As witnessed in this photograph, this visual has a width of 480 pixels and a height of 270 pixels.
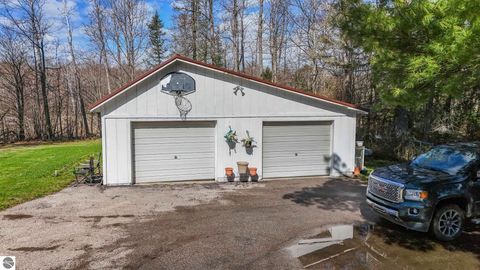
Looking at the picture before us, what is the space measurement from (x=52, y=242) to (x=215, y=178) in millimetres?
5594

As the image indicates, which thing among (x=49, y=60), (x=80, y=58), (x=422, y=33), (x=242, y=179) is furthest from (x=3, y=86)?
(x=422, y=33)

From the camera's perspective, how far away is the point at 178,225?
635cm

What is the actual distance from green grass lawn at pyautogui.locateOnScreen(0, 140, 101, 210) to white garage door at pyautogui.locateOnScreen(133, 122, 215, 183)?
268 cm

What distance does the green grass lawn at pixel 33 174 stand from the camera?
337 inches

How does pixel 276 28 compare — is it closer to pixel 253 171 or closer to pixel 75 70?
pixel 253 171

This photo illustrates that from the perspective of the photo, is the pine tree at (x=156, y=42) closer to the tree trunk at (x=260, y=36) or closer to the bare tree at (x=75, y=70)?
the bare tree at (x=75, y=70)

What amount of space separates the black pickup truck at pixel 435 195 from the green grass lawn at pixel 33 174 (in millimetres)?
8985

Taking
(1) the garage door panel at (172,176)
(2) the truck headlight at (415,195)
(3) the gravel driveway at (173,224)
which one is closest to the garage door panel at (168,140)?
(1) the garage door panel at (172,176)

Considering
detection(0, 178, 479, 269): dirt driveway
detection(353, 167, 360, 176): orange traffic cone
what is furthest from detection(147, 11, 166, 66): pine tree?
detection(353, 167, 360, 176): orange traffic cone

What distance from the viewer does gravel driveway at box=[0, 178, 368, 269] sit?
16.0ft

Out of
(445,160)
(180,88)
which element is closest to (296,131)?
(180,88)

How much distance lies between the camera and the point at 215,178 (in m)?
10.4

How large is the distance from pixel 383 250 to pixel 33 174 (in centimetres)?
1196

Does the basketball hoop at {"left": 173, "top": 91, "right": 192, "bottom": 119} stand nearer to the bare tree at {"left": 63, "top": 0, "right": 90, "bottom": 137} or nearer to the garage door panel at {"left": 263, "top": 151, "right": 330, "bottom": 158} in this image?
the garage door panel at {"left": 263, "top": 151, "right": 330, "bottom": 158}
